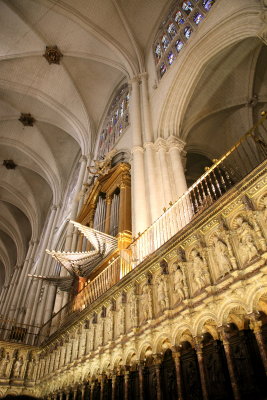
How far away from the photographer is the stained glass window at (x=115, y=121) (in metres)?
13.9

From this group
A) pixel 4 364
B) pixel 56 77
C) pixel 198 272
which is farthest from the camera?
pixel 56 77

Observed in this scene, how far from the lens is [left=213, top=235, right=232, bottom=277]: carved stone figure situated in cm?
378

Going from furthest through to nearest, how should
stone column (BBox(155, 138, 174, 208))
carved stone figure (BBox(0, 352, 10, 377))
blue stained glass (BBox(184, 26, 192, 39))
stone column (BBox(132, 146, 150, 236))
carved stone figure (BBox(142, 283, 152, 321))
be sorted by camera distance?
blue stained glass (BBox(184, 26, 192, 39)) < carved stone figure (BBox(0, 352, 10, 377)) < stone column (BBox(155, 138, 174, 208)) < stone column (BBox(132, 146, 150, 236)) < carved stone figure (BBox(142, 283, 152, 321))

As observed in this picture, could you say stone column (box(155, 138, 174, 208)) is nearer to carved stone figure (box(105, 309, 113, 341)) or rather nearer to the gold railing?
the gold railing

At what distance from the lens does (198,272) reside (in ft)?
13.6

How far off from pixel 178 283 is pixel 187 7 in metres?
11.7

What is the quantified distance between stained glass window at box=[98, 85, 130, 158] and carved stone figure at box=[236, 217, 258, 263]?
9.90 m

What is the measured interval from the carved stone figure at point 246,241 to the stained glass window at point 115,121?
32.5ft

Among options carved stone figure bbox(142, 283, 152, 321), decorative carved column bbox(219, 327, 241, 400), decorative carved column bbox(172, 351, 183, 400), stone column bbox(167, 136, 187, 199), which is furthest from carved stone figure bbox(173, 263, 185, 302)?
stone column bbox(167, 136, 187, 199)

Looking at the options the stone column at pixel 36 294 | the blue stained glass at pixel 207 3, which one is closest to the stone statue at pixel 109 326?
the stone column at pixel 36 294

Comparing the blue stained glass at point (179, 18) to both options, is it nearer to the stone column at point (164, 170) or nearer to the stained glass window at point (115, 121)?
the stained glass window at point (115, 121)

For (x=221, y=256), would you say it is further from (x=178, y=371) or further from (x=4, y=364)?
(x=4, y=364)

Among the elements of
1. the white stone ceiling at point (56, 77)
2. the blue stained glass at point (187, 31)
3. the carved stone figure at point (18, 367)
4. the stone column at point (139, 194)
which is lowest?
the carved stone figure at point (18, 367)

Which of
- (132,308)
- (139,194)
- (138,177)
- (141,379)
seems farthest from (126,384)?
(138,177)
